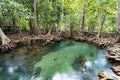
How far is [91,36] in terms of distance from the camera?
78.1 ft

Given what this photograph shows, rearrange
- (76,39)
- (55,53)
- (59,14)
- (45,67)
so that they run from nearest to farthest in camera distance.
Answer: (45,67), (55,53), (76,39), (59,14)

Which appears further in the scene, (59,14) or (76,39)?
(59,14)

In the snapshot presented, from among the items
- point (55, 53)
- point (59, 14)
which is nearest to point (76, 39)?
point (59, 14)

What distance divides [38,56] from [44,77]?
4688 mm

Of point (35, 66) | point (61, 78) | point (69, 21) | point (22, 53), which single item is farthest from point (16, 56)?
point (69, 21)

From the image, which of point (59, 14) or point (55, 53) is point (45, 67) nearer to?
point (55, 53)

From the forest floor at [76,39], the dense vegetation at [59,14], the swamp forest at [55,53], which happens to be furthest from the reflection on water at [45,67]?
the dense vegetation at [59,14]

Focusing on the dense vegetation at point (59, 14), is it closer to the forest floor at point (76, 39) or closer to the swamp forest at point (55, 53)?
the swamp forest at point (55, 53)

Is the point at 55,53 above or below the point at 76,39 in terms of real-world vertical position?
below

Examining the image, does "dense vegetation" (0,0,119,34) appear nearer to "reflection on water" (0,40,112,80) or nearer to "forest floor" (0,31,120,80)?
"forest floor" (0,31,120,80)

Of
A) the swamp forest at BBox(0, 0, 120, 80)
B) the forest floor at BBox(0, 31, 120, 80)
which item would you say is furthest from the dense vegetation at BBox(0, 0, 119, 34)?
the forest floor at BBox(0, 31, 120, 80)

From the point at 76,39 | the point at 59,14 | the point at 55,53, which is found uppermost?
the point at 59,14

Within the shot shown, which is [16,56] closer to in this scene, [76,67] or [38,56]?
[38,56]

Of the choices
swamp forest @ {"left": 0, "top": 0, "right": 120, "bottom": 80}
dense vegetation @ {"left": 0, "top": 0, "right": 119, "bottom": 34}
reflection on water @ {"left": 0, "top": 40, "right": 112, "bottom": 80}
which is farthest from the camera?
dense vegetation @ {"left": 0, "top": 0, "right": 119, "bottom": 34}
